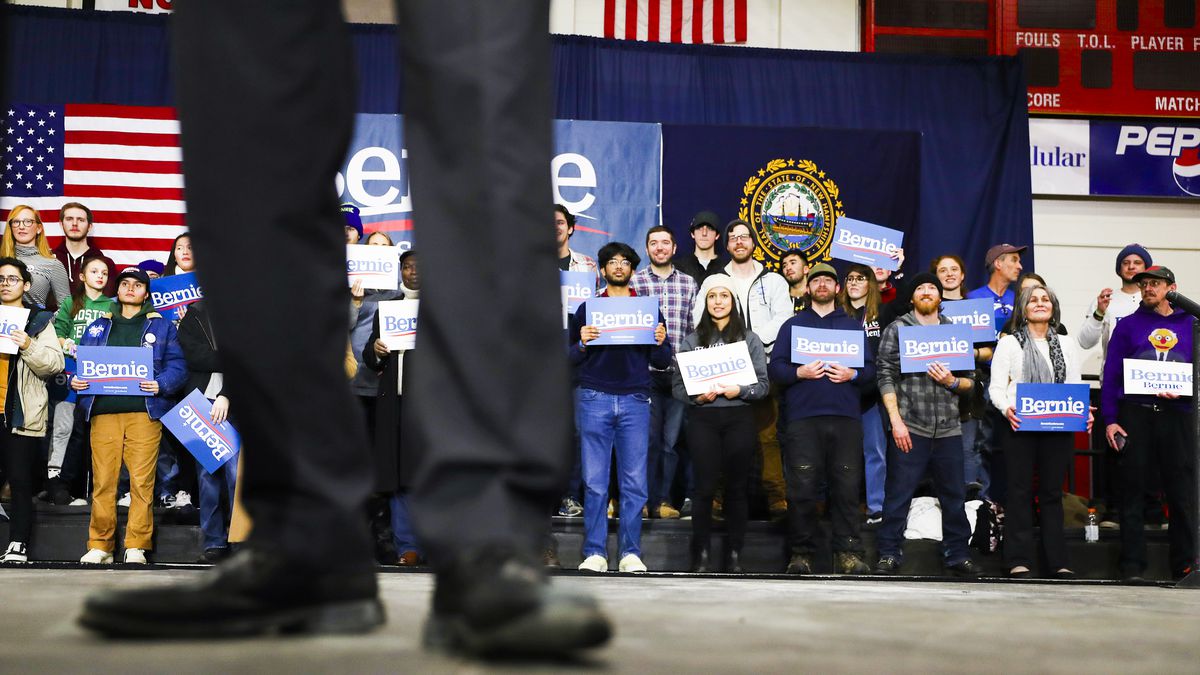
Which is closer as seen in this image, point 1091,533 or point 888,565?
point 888,565

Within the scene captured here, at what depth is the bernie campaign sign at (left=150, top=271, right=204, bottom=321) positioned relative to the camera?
655cm

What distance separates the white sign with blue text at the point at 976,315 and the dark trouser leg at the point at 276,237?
5.93 metres

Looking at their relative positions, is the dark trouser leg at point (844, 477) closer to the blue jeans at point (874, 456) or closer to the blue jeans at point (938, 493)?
the blue jeans at point (938, 493)

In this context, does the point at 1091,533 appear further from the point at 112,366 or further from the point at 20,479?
the point at 20,479

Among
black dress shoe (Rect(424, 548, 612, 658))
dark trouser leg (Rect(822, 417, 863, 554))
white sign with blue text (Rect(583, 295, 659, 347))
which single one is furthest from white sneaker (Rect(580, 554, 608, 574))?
black dress shoe (Rect(424, 548, 612, 658))

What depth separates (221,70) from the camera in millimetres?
984

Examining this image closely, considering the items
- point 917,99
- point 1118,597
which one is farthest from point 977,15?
point 1118,597

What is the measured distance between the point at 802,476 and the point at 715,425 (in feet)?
1.66

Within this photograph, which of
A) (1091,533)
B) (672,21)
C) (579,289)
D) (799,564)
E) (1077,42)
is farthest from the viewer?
(672,21)

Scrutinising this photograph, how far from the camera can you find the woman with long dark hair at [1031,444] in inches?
248

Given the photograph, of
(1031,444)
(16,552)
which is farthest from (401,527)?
(1031,444)

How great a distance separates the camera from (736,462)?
616 centimetres

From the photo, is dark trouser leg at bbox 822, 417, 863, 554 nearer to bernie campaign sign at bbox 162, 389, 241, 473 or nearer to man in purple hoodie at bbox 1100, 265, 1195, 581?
man in purple hoodie at bbox 1100, 265, 1195, 581

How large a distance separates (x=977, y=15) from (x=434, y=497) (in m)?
9.88
